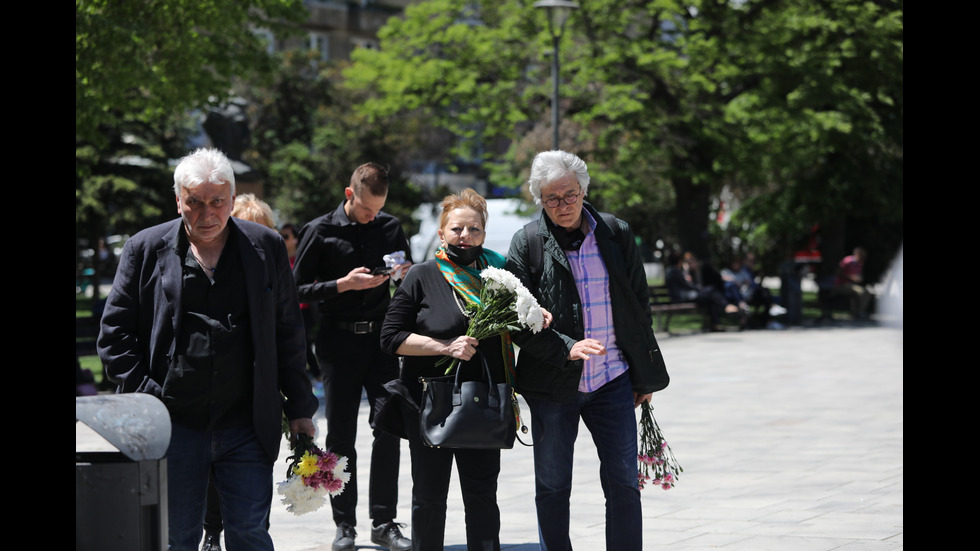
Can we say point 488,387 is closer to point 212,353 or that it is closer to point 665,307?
point 212,353

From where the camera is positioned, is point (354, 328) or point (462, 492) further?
point (354, 328)

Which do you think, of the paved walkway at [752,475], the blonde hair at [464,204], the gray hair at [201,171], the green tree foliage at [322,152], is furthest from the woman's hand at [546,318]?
the green tree foliage at [322,152]

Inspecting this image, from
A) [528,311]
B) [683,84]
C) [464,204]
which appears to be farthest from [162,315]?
[683,84]

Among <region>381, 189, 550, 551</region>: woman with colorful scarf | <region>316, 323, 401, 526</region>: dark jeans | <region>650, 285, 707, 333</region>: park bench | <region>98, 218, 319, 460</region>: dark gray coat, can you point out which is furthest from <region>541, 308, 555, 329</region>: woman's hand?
<region>650, 285, 707, 333</region>: park bench

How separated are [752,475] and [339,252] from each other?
333 centimetres

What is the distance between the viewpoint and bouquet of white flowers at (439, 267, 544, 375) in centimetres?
468

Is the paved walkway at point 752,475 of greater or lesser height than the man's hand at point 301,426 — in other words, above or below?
below

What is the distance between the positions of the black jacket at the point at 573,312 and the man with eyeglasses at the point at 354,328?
46.3 inches

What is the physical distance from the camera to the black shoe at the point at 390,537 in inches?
234

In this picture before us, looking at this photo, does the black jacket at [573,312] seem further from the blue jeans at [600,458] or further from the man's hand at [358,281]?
the man's hand at [358,281]

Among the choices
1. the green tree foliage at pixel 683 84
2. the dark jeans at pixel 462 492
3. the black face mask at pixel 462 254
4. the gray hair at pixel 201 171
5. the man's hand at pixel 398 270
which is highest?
the green tree foliage at pixel 683 84

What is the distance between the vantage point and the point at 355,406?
616 cm

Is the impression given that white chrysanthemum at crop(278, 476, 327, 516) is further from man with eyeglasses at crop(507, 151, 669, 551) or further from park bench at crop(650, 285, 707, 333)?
park bench at crop(650, 285, 707, 333)
